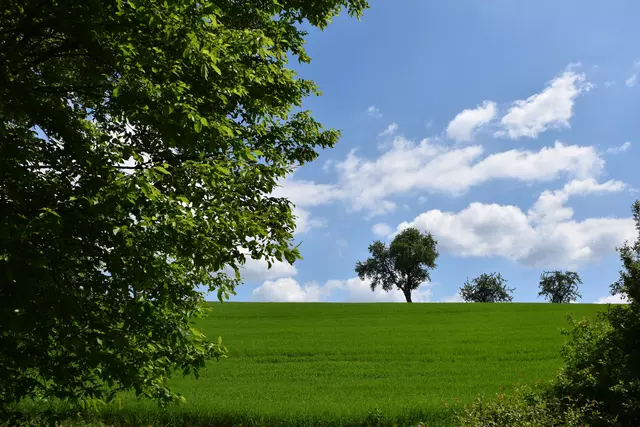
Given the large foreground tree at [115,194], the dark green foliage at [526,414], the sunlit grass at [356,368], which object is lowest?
the sunlit grass at [356,368]

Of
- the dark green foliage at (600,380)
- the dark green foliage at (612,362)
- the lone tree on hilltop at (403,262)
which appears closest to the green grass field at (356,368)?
the dark green foliage at (600,380)

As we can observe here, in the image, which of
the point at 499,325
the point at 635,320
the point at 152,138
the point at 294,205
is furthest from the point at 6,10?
the point at 499,325

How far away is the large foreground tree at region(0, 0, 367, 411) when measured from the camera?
598 cm

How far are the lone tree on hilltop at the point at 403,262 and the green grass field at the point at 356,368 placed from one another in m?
41.9

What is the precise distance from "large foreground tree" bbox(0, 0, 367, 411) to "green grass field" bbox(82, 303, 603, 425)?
5273 millimetres

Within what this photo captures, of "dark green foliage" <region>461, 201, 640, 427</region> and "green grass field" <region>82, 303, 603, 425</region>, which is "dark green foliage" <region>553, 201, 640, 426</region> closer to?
"dark green foliage" <region>461, 201, 640, 427</region>

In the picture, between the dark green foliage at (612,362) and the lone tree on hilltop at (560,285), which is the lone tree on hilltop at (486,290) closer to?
the lone tree on hilltop at (560,285)

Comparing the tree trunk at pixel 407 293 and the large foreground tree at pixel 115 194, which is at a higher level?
the large foreground tree at pixel 115 194

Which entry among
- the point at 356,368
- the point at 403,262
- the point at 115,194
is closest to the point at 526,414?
the point at 115,194

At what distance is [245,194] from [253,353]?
16.6m

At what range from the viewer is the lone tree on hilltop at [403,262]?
8031 cm

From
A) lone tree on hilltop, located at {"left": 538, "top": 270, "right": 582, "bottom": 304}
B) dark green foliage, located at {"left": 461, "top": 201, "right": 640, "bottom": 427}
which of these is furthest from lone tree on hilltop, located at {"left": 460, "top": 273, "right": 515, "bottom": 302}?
dark green foliage, located at {"left": 461, "top": 201, "right": 640, "bottom": 427}

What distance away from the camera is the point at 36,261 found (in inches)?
220

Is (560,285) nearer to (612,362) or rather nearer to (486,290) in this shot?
(486,290)
